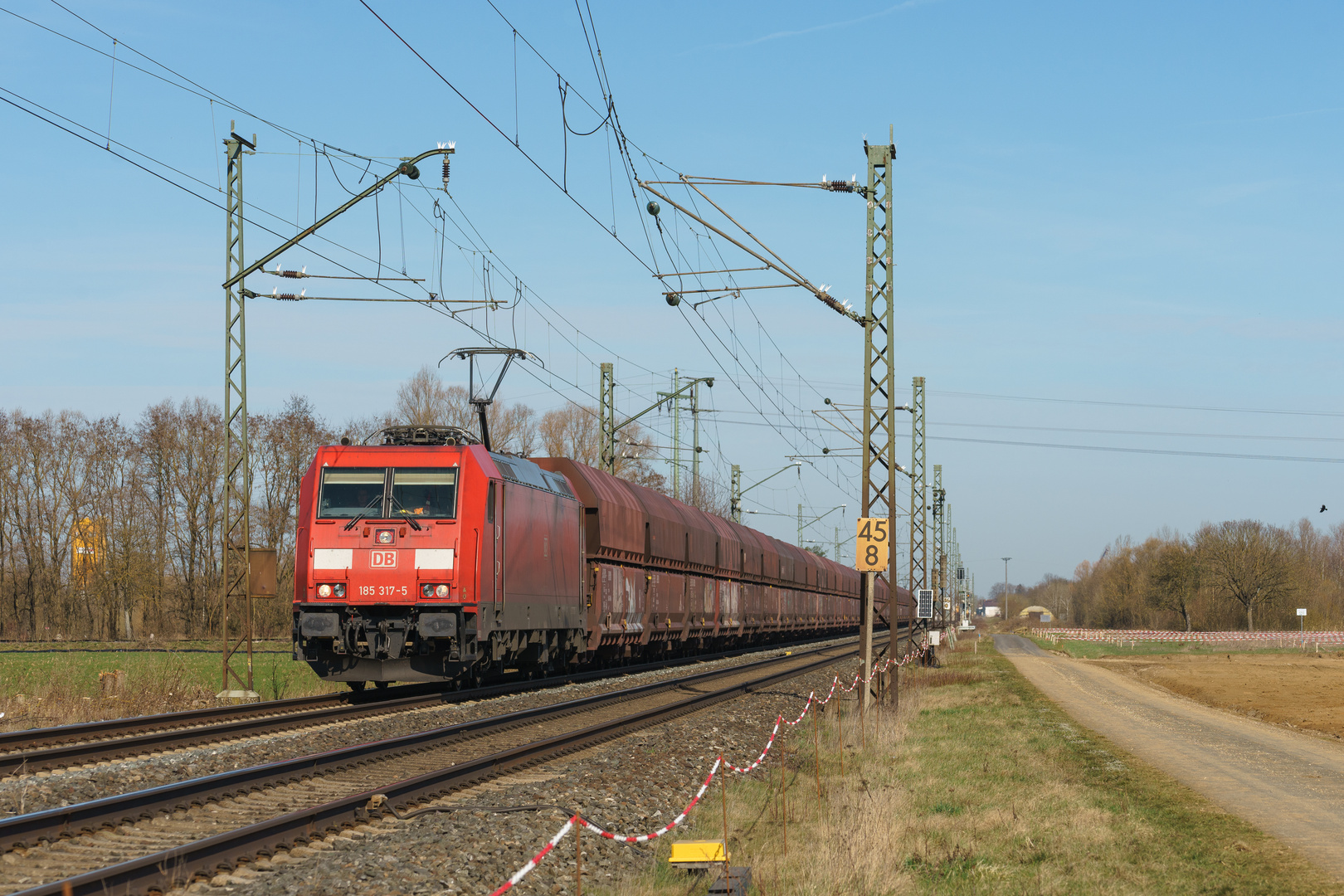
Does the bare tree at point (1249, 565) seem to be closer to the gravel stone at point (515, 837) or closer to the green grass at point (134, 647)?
the green grass at point (134, 647)

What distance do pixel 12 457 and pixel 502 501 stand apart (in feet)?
192

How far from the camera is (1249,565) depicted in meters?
107

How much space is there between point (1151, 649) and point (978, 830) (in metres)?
73.4

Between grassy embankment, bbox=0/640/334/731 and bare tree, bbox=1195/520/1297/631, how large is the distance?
93.6m

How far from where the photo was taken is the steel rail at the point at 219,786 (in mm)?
8883

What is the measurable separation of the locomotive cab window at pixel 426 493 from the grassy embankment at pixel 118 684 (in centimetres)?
512

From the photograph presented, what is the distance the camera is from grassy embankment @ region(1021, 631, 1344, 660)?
237ft

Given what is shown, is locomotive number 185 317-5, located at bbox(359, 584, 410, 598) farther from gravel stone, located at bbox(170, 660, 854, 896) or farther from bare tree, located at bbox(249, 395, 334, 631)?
bare tree, located at bbox(249, 395, 334, 631)

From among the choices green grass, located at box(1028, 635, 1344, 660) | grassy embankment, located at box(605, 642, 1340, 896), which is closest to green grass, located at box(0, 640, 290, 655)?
grassy embankment, located at box(605, 642, 1340, 896)

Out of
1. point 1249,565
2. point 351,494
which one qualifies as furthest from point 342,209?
point 1249,565

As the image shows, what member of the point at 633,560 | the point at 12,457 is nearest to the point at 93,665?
the point at 633,560

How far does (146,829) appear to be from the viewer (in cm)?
962

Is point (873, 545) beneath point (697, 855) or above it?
above

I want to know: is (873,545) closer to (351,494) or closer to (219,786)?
(351,494)
